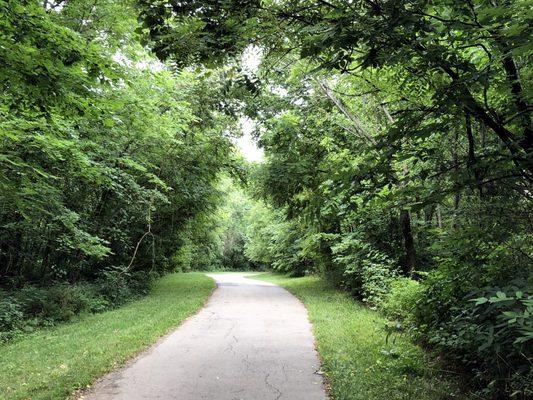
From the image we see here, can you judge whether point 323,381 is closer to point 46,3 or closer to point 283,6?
point 283,6

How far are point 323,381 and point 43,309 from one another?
1006 centimetres

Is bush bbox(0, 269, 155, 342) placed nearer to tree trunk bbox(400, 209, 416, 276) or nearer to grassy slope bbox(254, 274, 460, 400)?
grassy slope bbox(254, 274, 460, 400)

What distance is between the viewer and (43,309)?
12.8 metres

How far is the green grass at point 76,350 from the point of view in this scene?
6.07m

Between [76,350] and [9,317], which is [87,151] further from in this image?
[76,350]

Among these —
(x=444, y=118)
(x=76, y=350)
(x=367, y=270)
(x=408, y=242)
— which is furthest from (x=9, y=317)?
(x=444, y=118)

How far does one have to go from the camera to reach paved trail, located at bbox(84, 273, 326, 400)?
585 centimetres

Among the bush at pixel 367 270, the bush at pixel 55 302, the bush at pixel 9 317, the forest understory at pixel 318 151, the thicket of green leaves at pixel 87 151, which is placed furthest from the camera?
the bush at pixel 367 270

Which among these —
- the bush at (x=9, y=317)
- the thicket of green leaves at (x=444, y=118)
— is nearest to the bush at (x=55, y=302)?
the bush at (x=9, y=317)

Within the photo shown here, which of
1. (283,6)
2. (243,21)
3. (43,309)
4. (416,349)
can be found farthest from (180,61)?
(43,309)

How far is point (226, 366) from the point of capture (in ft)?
23.5

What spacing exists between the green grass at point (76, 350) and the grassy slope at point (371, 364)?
147 inches

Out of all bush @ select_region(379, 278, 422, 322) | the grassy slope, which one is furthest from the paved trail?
bush @ select_region(379, 278, 422, 322)

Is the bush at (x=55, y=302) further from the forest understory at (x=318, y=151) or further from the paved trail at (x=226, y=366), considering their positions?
the paved trail at (x=226, y=366)
